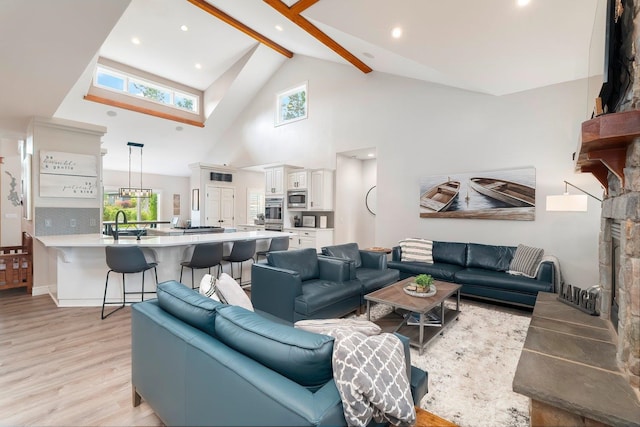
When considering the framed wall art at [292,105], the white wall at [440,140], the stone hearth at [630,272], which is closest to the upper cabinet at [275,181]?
the white wall at [440,140]

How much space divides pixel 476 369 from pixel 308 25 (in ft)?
16.5

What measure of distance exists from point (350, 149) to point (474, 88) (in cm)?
260

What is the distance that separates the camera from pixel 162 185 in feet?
33.1

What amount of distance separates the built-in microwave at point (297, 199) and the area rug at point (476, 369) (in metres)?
3.64

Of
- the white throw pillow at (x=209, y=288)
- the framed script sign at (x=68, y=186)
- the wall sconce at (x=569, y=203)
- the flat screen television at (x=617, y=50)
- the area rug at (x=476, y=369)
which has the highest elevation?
the flat screen television at (x=617, y=50)

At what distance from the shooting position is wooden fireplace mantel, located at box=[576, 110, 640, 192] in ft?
4.72

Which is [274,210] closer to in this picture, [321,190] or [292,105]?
[321,190]

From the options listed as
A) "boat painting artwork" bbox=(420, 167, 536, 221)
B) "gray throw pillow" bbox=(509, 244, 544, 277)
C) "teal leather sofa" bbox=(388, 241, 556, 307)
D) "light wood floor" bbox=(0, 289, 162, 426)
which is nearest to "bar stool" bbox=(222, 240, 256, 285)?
"light wood floor" bbox=(0, 289, 162, 426)

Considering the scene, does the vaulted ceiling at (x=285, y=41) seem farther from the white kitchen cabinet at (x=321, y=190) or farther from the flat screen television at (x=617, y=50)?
the white kitchen cabinet at (x=321, y=190)

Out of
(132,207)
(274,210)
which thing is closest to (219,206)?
(274,210)

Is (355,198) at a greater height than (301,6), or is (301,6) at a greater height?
(301,6)

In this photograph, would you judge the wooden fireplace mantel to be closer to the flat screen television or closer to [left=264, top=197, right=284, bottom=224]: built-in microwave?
the flat screen television

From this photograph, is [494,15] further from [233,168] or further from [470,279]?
[233,168]

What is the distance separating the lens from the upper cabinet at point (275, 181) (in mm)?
7098
